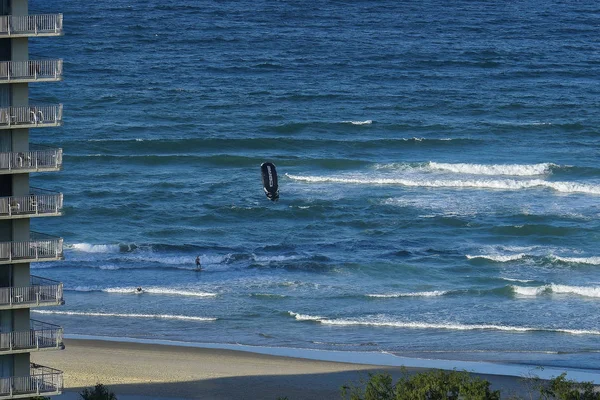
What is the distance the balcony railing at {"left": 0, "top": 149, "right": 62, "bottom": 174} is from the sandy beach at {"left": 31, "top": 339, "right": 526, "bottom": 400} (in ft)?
32.1

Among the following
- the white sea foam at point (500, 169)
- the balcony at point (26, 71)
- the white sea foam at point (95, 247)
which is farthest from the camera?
the white sea foam at point (500, 169)

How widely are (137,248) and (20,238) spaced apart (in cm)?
2579

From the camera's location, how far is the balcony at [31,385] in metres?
28.3

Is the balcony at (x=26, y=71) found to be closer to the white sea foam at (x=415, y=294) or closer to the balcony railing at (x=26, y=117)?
the balcony railing at (x=26, y=117)

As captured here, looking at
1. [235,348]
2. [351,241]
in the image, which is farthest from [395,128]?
[235,348]

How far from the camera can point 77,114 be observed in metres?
77.8

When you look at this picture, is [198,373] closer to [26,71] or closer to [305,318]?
[305,318]

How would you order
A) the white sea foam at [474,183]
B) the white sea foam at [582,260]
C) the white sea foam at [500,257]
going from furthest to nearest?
1. the white sea foam at [474,183]
2. the white sea foam at [500,257]
3. the white sea foam at [582,260]

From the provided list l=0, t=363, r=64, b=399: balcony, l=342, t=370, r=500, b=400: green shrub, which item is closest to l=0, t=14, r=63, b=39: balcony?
l=0, t=363, r=64, b=399: balcony

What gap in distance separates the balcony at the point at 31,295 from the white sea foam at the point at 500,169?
134ft

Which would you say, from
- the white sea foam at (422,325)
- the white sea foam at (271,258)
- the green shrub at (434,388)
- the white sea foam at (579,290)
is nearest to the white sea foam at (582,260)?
the white sea foam at (579,290)

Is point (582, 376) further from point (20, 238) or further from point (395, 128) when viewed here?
point (395, 128)

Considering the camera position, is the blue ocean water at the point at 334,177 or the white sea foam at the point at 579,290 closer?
the blue ocean water at the point at 334,177

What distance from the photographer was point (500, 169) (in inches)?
2611
